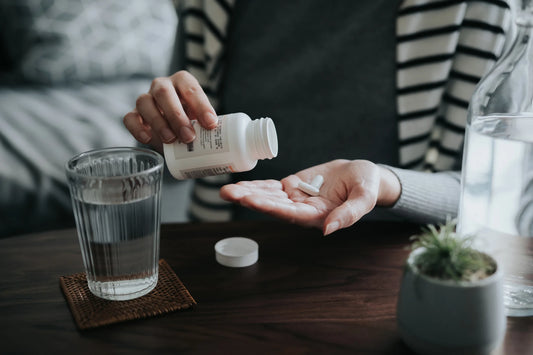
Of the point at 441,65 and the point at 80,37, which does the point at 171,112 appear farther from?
the point at 80,37

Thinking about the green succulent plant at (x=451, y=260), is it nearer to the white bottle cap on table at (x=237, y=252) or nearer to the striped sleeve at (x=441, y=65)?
the white bottle cap on table at (x=237, y=252)

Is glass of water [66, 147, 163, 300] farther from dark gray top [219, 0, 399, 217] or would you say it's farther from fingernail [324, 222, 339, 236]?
dark gray top [219, 0, 399, 217]

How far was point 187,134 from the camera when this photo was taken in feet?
2.00

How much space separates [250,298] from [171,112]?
259 mm

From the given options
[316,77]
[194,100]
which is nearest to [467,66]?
[316,77]

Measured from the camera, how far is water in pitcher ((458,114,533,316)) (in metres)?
0.52

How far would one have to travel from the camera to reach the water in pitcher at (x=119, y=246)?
50 cm

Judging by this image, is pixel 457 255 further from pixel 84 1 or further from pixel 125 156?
pixel 84 1

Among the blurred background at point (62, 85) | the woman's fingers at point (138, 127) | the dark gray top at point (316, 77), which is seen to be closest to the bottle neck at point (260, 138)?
the woman's fingers at point (138, 127)

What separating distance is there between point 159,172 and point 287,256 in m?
0.21

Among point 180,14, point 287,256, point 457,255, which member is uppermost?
point 180,14

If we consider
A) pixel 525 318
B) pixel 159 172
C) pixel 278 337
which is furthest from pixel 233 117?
pixel 525 318

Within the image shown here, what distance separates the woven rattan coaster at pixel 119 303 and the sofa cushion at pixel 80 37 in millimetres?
999

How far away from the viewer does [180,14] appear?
1.15 meters
